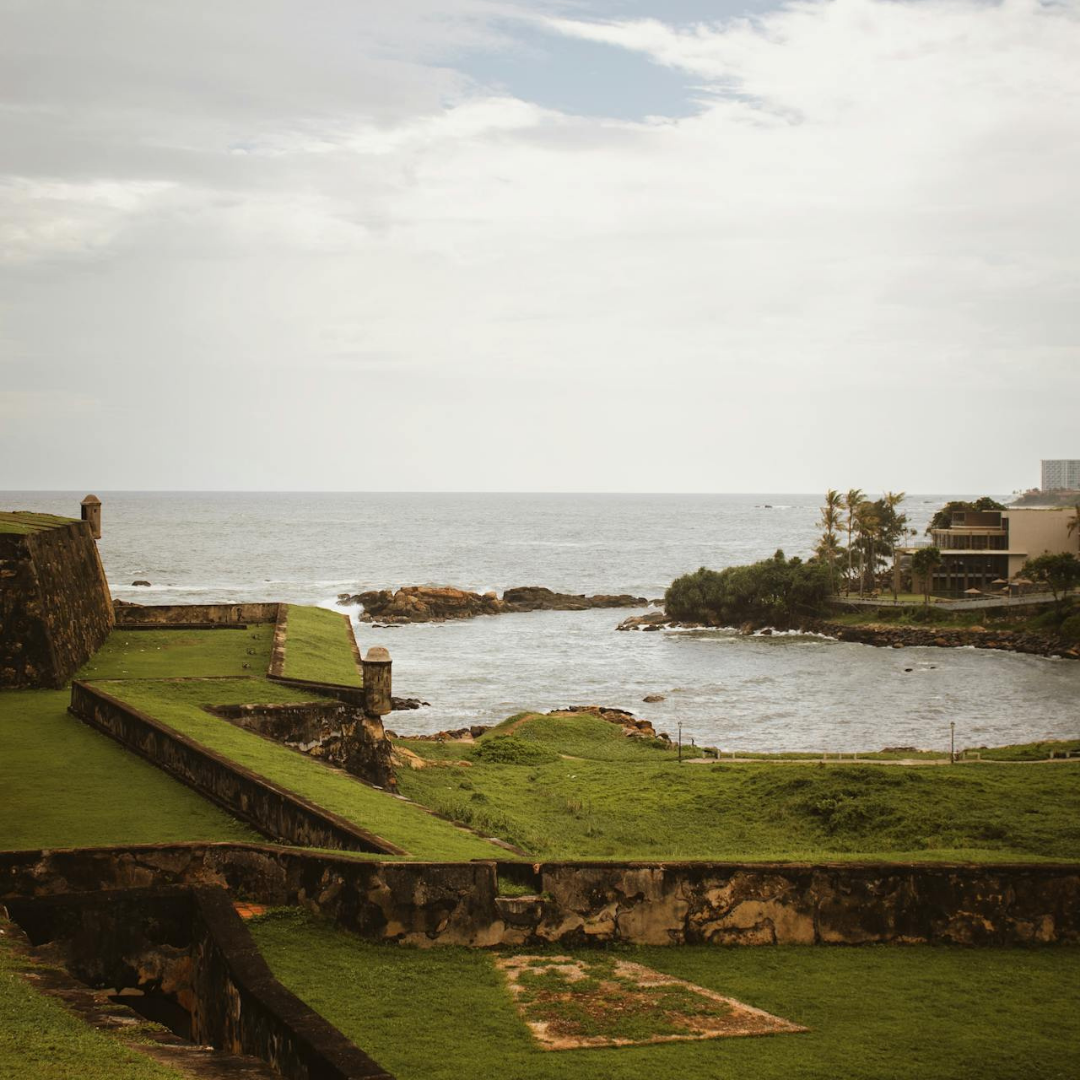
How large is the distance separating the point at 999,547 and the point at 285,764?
238 ft

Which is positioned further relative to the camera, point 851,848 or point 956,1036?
point 851,848

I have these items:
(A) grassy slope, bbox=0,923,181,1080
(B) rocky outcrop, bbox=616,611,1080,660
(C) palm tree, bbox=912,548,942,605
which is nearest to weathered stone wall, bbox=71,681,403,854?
(A) grassy slope, bbox=0,923,181,1080

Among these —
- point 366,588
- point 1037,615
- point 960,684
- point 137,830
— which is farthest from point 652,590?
point 137,830

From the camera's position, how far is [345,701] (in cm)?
2217

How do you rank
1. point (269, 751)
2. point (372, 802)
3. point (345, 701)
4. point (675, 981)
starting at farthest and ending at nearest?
1. point (345, 701)
2. point (269, 751)
3. point (372, 802)
4. point (675, 981)

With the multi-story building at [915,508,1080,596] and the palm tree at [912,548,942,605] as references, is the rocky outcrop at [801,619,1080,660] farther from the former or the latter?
the multi-story building at [915,508,1080,596]

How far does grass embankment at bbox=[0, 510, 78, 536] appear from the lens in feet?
74.9

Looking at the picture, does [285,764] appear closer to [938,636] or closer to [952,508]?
[938,636]

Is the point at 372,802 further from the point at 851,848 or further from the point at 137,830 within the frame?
the point at 851,848

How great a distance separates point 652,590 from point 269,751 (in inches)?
3331

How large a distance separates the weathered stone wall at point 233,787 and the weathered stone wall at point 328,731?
9.33 feet

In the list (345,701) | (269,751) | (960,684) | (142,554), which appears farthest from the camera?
(142,554)

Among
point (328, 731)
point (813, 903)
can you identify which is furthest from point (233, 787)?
point (813, 903)

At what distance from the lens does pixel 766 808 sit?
21469 millimetres
